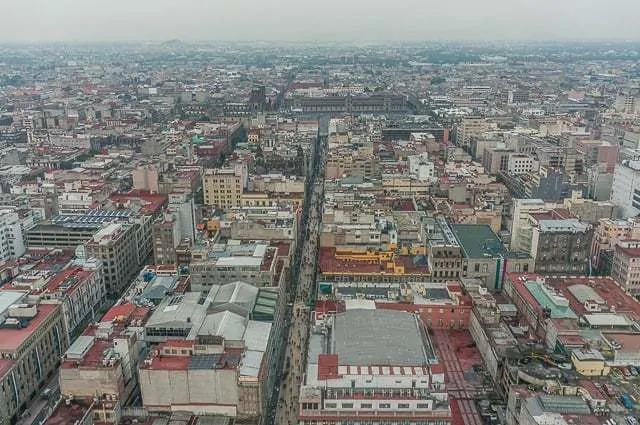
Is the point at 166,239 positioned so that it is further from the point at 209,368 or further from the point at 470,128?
the point at 470,128

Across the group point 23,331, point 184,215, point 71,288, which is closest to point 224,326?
point 23,331

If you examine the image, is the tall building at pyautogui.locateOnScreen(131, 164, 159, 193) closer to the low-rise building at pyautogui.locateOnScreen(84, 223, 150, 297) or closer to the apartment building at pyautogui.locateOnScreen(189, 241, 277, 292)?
the low-rise building at pyautogui.locateOnScreen(84, 223, 150, 297)

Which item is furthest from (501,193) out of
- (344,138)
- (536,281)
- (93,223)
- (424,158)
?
(93,223)

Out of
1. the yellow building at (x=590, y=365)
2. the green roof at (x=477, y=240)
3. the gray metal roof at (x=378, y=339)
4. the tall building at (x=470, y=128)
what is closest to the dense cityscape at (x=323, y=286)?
the yellow building at (x=590, y=365)

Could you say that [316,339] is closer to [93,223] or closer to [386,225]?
[386,225]

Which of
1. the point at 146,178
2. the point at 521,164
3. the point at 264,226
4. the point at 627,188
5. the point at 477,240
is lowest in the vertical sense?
the point at 477,240
